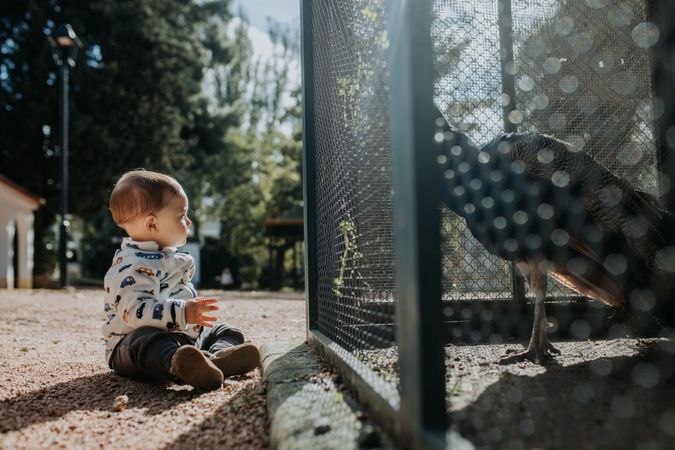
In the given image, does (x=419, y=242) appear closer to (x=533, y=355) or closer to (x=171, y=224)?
(x=533, y=355)

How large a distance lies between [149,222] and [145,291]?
34 centimetres

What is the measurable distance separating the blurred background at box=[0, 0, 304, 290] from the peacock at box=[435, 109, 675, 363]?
42.9 feet

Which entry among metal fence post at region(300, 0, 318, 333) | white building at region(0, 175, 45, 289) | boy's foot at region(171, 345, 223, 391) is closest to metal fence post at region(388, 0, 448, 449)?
boy's foot at region(171, 345, 223, 391)

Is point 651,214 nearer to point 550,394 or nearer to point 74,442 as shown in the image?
point 550,394

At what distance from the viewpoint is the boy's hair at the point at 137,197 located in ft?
8.98

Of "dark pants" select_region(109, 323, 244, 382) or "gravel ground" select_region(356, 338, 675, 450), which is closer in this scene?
"gravel ground" select_region(356, 338, 675, 450)

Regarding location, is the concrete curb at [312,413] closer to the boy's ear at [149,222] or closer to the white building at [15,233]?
the boy's ear at [149,222]

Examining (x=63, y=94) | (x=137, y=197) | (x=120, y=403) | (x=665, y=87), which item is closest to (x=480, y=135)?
(x=665, y=87)

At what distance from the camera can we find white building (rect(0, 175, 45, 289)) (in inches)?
527

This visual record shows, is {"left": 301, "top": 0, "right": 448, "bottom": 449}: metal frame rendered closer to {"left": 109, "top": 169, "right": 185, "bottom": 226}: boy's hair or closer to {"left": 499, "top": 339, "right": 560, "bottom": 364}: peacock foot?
{"left": 499, "top": 339, "right": 560, "bottom": 364}: peacock foot

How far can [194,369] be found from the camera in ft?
7.80

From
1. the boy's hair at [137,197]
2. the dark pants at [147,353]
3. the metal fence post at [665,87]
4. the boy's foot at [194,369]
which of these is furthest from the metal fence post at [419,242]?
the metal fence post at [665,87]

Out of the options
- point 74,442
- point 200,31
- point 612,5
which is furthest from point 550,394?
point 200,31

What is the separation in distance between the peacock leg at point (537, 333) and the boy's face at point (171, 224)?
1622 millimetres
